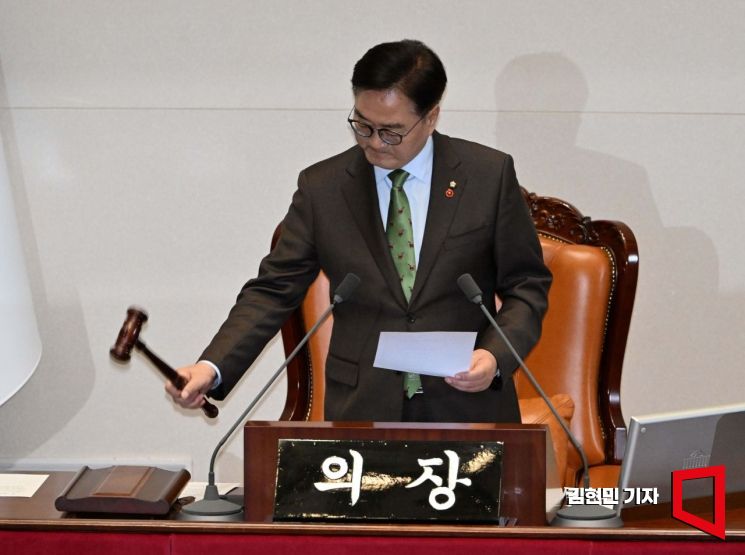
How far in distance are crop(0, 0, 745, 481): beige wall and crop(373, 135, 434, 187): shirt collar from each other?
1.02 metres

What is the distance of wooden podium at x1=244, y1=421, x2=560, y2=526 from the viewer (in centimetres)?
180

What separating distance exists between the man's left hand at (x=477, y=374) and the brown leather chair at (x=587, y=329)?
→ 72 cm

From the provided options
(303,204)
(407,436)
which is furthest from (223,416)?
(407,436)

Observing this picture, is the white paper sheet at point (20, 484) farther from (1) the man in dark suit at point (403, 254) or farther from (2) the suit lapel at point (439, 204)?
(2) the suit lapel at point (439, 204)

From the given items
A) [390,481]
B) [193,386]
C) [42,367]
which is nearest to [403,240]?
[193,386]

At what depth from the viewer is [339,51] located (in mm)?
3395

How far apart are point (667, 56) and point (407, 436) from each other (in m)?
1.96

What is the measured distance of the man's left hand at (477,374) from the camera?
6.71ft

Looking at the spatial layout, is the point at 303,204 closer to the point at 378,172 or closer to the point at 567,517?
the point at 378,172

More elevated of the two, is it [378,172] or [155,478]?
[378,172]

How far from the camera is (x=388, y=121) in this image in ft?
7.32

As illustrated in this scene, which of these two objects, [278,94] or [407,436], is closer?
[407,436]

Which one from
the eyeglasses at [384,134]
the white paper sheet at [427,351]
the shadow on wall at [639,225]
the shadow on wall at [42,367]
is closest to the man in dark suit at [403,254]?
the eyeglasses at [384,134]

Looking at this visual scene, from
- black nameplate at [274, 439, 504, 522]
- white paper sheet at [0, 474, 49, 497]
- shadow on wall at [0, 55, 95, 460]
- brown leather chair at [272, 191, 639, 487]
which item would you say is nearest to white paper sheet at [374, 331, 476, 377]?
black nameplate at [274, 439, 504, 522]
